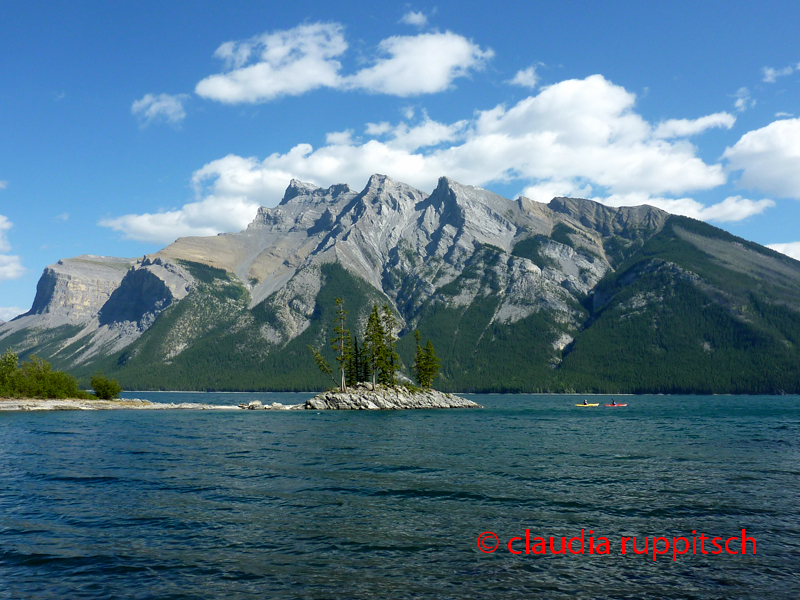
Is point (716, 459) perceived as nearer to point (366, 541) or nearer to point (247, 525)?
point (366, 541)

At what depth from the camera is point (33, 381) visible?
373 feet

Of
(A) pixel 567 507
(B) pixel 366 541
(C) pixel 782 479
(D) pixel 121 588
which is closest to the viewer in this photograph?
(D) pixel 121 588

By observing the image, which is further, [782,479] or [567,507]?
[782,479]

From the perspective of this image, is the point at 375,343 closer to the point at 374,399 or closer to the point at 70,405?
the point at 374,399

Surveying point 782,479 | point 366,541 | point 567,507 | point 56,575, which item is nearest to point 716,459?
point 782,479

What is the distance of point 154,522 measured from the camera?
73.3ft

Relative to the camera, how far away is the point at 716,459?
39.9 m

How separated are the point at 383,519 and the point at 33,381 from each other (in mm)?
122498

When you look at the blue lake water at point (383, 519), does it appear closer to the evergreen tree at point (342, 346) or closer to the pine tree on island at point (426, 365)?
the evergreen tree at point (342, 346)

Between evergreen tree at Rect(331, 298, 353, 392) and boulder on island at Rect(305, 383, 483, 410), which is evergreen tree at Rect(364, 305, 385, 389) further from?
evergreen tree at Rect(331, 298, 353, 392)

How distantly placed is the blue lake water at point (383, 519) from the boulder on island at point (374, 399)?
71295 mm

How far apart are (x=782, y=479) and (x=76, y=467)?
157 ft

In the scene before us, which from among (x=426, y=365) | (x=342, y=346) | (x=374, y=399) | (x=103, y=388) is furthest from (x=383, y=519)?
(x=103, y=388)

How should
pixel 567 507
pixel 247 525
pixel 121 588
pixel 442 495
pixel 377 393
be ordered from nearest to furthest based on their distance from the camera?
pixel 121 588 < pixel 247 525 < pixel 567 507 < pixel 442 495 < pixel 377 393
